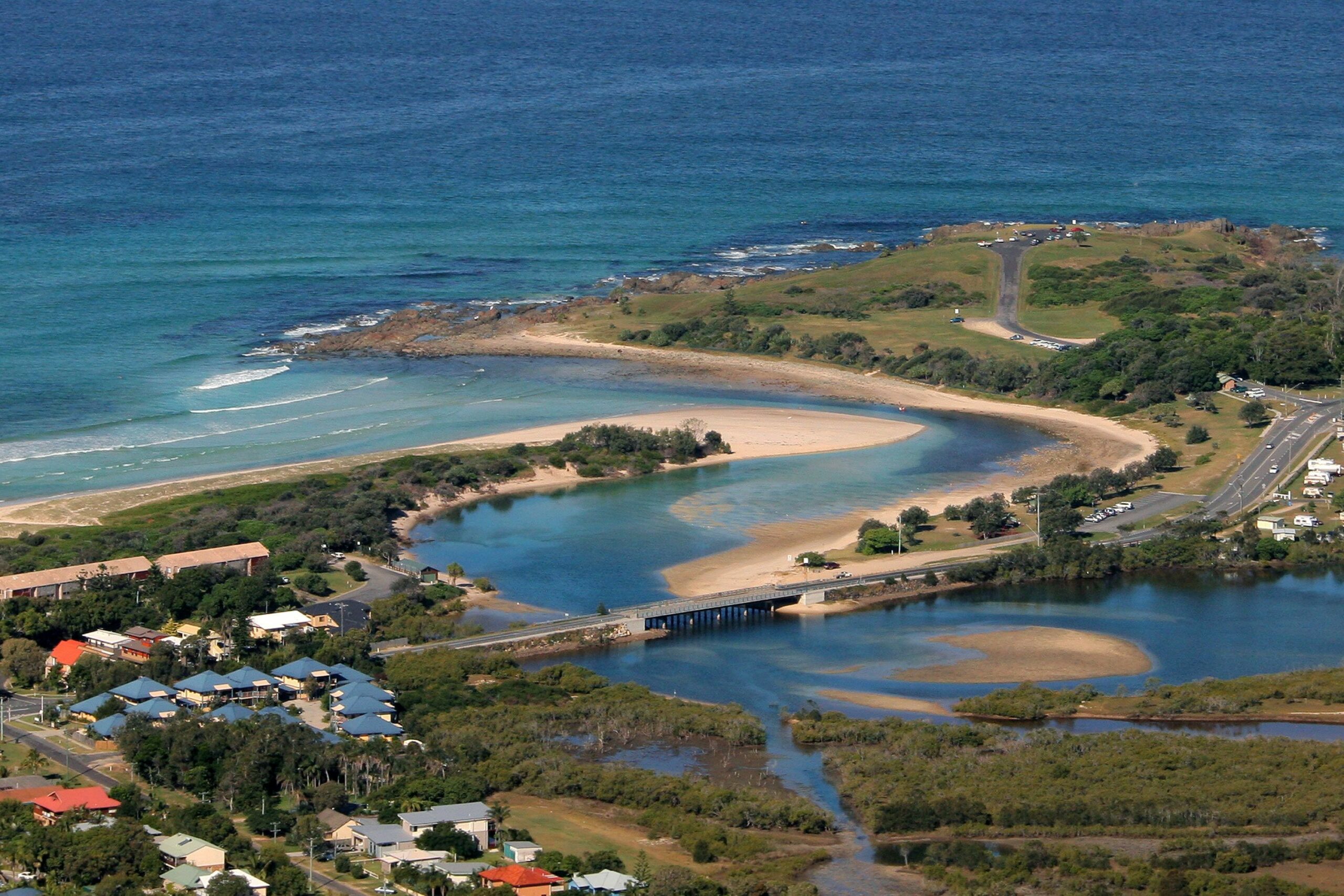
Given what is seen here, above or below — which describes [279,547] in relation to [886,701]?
above

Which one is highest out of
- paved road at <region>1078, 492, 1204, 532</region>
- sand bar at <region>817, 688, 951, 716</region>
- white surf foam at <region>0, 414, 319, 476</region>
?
white surf foam at <region>0, 414, 319, 476</region>

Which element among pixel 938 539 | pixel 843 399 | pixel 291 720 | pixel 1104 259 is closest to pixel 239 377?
pixel 843 399

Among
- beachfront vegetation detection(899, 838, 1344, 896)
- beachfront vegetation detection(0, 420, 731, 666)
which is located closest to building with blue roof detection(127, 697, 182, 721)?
beachfront vegetation detection(0, 420, 731, 666)

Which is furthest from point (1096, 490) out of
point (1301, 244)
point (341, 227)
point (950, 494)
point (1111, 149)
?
point (1111, 149)

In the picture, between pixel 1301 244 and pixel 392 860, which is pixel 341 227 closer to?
pixel 1301 244

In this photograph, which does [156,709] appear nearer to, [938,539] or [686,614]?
[686,614]

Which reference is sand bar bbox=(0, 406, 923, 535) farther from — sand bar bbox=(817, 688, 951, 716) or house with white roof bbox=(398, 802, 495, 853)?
house with white roof bbox=(398, 802, 495, 853)

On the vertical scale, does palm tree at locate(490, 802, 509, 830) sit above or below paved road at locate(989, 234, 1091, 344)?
below
